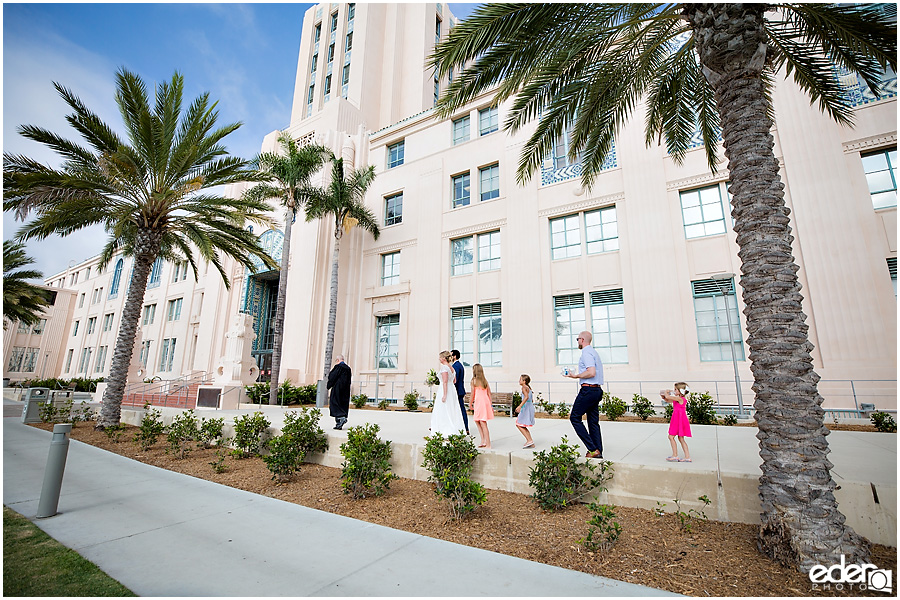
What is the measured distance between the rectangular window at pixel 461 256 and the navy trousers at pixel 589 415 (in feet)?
47.3

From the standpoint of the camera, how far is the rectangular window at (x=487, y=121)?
818 inches

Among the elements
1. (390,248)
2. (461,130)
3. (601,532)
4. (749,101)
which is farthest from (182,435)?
(461,130)

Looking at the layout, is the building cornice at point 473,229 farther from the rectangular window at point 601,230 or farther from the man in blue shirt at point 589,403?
the man in blue shirt at point 589,403

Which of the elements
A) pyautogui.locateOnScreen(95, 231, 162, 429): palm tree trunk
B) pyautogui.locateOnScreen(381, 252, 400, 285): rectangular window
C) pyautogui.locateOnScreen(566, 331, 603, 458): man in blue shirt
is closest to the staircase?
pyautogui.locateOnScreen(95, 231, 162, 429): palm tree trunk

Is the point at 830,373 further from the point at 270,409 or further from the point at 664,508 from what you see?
the point at 270,409

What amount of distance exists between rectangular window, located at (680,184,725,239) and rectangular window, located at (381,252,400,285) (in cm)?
1353

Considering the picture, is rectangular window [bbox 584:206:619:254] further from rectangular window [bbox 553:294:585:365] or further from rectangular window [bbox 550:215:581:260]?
rectangular window [bbox 553:294:585:365]

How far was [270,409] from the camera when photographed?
16031mm

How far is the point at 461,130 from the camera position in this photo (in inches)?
869

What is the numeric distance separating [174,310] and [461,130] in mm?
27549

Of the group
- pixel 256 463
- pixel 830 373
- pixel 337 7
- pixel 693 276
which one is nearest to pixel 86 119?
pixel 256 463

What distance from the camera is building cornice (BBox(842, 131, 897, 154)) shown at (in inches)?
492

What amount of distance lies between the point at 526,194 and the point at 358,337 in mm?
11491

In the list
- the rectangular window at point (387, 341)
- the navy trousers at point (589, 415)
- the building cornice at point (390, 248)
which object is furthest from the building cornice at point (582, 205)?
the navy trousers at point (589, 415)
